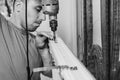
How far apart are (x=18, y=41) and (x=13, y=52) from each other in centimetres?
10

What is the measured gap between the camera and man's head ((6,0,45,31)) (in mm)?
1655

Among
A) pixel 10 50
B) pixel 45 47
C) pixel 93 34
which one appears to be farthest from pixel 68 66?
pixel 10 50

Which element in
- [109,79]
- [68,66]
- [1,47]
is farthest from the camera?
[1,47]

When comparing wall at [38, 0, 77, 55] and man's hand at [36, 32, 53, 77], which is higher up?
wall at [38, 0, 77, 55]

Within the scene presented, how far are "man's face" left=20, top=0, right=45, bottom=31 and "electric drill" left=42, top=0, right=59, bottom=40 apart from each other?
0.21 ft

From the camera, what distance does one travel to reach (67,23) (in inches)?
62.1

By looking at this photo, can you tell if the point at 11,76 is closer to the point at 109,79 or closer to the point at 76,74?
the point at 76,74

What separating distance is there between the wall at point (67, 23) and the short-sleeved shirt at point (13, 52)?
0.20 meters

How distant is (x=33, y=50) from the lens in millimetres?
1690

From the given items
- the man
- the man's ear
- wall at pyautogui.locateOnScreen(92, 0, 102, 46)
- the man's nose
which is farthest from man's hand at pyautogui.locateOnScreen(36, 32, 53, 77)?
wall at pyautogui.locateOnScreen(92, 0, 102, 46)

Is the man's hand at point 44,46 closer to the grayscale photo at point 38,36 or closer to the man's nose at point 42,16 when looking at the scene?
the grayscale photo at point 38,36

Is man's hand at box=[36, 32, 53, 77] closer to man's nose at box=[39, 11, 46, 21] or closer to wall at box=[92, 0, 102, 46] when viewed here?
man's nose at box=[39, 11, 46, 21]

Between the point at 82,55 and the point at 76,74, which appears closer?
the point at 76,74

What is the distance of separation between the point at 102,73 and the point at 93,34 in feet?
0.77
